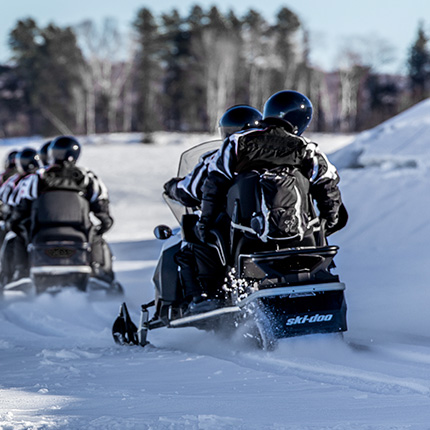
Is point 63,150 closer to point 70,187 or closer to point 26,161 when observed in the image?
point 70,187

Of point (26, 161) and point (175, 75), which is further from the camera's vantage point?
point (175, 75)

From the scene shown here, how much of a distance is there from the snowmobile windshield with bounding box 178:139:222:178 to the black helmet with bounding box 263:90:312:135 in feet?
2.35

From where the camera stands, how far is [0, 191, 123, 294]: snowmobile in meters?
7.39

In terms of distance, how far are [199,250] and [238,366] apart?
109 cm

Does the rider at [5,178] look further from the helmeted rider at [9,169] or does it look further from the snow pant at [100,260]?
the snow pant at [100,260]

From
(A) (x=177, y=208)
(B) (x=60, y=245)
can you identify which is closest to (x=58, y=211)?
(B) (x=60, y=245)

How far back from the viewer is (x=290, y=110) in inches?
175

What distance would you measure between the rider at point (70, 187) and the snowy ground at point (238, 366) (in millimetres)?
507

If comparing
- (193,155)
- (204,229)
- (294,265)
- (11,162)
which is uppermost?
(11,162)

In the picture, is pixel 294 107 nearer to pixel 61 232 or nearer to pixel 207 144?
pixel 207 144

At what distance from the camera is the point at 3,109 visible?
57656 mm

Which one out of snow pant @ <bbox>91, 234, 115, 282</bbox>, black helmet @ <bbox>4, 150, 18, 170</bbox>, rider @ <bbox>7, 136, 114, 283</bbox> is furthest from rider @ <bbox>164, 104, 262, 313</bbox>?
black helmet @ <bbox>4, 150, 18, 170</bbox>

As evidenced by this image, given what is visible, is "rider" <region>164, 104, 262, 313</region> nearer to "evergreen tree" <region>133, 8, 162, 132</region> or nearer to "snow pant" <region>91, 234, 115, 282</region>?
"snow pant" <region>91, 234, 115, 282</region>

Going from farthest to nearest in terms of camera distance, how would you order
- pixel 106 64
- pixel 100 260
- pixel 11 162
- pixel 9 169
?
pixel 106 64 → pixel 11 162 → pixel 9 169 → pixel 100 260
